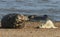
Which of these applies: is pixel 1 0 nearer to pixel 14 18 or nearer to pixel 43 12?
pixel 43 12

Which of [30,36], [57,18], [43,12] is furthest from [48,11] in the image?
[30,36]

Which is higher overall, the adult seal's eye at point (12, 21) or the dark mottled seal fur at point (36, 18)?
the adult seal's eye at point (12, 21)

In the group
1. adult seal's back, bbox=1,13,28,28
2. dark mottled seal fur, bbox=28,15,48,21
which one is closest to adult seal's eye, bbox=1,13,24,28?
adult seal's back, bbox=1,13,28,28

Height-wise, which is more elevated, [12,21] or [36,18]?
[12,21]

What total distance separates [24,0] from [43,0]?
1.50m

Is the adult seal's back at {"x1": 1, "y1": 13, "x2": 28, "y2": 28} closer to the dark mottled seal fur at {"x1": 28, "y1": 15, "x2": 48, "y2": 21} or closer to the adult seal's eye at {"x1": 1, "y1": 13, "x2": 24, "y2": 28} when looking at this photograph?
the adult seal's eye at {"x1": 1, "y1": 13, "x2": 24, "y2": 28}

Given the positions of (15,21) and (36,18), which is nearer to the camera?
(15,21)

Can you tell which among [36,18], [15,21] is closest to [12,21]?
[15,21]

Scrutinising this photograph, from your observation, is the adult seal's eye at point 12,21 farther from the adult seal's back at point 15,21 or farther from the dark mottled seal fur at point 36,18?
the dark mottled seal fur at point 36,18

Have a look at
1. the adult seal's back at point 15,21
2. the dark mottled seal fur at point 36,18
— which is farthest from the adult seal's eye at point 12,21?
the dark mottled seal fur at point 36,18

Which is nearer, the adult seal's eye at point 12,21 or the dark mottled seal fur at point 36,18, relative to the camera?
the adult seal's eye at point 12,21

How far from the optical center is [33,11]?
18094mm

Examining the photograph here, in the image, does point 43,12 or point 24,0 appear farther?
point 24,0

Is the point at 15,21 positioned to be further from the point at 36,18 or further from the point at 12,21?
the point at 36,18
